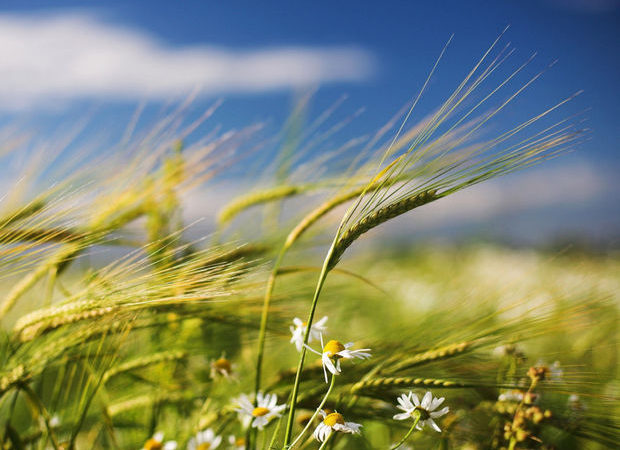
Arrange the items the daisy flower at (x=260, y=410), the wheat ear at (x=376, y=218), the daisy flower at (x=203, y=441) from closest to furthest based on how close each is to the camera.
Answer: the wheat ear at (x=376, y=218)
the daisy flower at (x=260, y=410)
the daisy flower at (x=203, y=441)

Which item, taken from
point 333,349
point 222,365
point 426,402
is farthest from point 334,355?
point 222,365

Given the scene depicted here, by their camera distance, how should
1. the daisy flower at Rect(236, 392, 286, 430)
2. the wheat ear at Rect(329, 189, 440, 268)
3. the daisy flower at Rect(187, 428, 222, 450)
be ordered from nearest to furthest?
the wheat ear at Rect(329, 189, 440, 268), the daisy flower at Rect(236, 392, 286, 430), the daisy flower at Rect(187, 428, 222, 450)

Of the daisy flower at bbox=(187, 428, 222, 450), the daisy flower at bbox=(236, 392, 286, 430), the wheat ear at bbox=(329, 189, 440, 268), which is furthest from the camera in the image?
the daisy flower at bbox=(187, 428, 222, 450)

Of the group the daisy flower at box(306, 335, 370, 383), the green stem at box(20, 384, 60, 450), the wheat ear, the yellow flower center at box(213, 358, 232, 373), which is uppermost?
the wheat ear

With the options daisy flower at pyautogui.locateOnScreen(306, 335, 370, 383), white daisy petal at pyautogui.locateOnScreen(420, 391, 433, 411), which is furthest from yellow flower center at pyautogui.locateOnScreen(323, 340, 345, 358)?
white daisy petal at pyautogui.locateOnScreen(420, 391, 433, 411)

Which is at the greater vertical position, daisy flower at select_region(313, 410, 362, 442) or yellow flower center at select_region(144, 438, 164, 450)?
daisy flower at select_region(313, 410, 362, 442)

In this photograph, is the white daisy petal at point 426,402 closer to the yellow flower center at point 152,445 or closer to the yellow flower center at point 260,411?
the yellow flower center at point 260,411

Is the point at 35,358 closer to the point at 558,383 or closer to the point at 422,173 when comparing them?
Result: the point at 422,173

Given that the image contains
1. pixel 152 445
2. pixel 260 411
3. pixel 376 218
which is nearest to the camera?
pixel 376 218

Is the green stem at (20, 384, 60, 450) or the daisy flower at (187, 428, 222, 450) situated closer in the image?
the green stem at (20, 384, 60, 450)

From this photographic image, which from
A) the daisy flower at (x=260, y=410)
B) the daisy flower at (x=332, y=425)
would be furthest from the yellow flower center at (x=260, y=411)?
the daisy flower at (x=332, y=425)

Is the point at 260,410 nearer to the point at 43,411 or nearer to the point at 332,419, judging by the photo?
the point at 332,419

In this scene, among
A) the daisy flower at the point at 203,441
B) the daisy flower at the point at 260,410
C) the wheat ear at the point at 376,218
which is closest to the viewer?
the wheat ear at the point at 376,218

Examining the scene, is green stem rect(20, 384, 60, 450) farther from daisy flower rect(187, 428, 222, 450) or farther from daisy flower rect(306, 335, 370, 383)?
daisy flower rect(306, 335, 370, 383)
